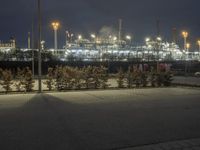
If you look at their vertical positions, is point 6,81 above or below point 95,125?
above

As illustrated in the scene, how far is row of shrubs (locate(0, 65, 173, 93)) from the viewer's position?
22234mm

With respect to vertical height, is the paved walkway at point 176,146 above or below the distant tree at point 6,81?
below

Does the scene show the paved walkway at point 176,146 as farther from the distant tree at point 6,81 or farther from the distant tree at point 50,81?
the distant tree at point 50,81

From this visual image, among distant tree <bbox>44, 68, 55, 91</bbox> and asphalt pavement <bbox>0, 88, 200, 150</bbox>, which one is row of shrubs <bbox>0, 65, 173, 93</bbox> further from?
asphalt pavement <bbox>0, 88, 200, 150</bbox>

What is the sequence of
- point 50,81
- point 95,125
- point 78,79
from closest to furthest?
point 95,125 < point 50,81 < point 78,79

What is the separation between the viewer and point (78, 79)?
23.5m

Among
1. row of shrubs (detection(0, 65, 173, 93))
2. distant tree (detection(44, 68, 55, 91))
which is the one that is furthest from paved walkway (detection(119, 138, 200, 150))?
distant tree (detection(44, 68, 55, 91))

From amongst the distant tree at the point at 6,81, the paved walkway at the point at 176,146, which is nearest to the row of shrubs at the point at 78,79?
the distant tree at the point at 6,81

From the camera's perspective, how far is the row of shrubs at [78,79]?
22.2m

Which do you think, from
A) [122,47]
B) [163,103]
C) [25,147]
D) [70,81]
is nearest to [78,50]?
[122,47]

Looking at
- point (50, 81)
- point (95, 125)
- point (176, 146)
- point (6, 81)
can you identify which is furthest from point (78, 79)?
point (176, 146)

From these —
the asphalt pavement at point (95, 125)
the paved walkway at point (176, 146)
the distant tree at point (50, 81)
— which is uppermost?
the distant tree at point (50, 81)

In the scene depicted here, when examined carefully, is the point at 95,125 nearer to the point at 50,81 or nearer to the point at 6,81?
the point at 6,81

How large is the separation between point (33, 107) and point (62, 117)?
301 cm
